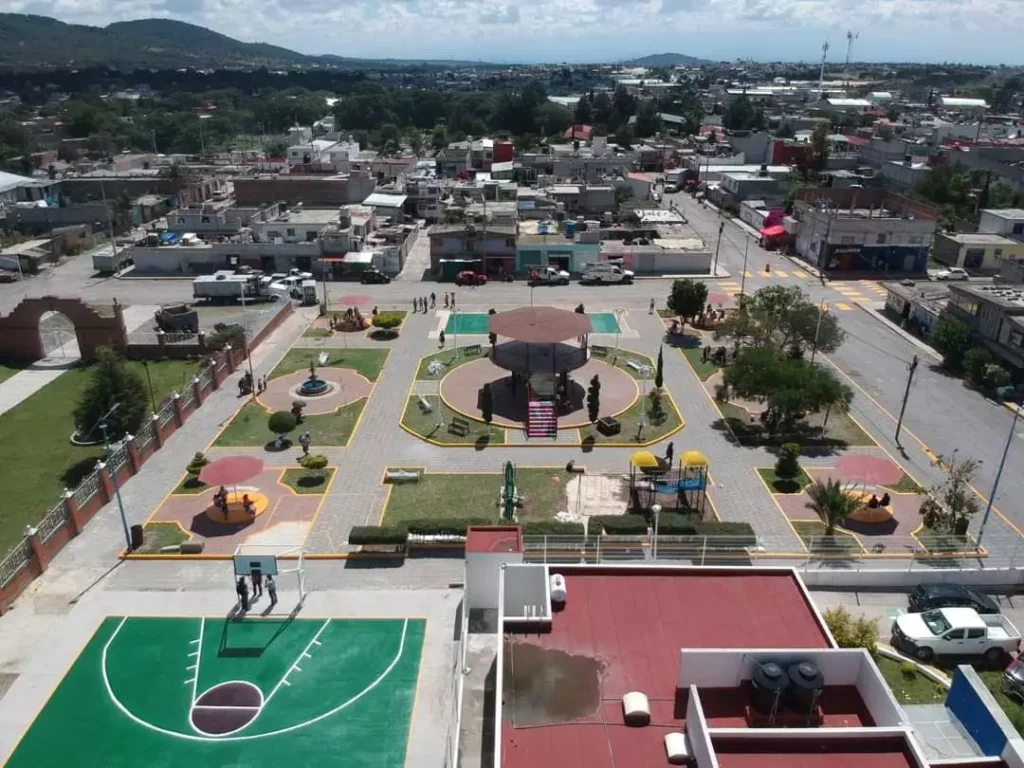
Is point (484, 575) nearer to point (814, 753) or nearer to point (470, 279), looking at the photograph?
point (814, 753)

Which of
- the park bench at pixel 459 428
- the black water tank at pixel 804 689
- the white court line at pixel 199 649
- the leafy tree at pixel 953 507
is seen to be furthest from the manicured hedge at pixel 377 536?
the leafy tree at pixel 953 507

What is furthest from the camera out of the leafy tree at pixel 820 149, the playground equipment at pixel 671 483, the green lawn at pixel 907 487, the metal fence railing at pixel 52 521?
the leafy tree at pixel 820 149

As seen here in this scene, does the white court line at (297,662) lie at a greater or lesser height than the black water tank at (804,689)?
lesser

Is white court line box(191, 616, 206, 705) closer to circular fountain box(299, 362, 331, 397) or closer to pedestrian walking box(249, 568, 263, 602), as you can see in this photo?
pedestrian walking box(249, 568, 263, 602)

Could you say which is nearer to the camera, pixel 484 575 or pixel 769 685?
pixel 769 685

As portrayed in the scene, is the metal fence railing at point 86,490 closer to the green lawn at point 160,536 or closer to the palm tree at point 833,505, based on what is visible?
the green lawn at point 160,536

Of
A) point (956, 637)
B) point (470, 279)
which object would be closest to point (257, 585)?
point (956, 637)

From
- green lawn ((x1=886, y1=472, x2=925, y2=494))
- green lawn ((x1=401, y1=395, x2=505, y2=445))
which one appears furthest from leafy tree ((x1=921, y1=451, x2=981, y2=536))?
green lawn ((x1=401, y1=395, x2=505, y2=445))
